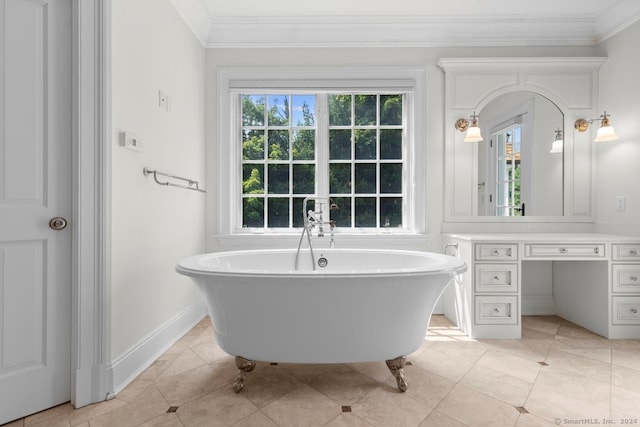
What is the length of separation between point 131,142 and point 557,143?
10.6 ft

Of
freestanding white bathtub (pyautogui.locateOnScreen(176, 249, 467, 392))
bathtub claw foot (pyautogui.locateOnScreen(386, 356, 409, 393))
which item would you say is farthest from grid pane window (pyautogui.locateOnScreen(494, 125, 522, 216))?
bathtub claw foot (pyautogui.locateOnScreen(386, 356, 409, 393))

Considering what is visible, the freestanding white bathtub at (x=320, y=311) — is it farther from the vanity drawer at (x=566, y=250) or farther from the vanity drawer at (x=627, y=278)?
the vanity drawer at (x=627, y=278)

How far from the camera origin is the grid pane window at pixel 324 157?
3.03 meters

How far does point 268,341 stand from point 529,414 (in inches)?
48.3

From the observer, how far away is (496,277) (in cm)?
240

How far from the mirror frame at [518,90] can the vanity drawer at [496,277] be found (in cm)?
61

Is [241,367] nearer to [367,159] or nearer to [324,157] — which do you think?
[324,157]

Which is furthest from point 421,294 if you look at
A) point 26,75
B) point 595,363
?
point 26,75

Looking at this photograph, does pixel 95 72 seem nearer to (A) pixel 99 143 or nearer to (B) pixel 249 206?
(A) pixel 99 143

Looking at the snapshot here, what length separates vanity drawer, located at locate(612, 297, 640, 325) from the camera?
2381 mm

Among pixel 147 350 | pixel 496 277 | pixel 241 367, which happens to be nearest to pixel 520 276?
pixel 496 277

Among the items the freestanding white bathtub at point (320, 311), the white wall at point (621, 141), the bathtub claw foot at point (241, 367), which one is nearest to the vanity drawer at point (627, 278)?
the white wall at point (621, 141)

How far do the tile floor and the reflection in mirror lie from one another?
116 cm

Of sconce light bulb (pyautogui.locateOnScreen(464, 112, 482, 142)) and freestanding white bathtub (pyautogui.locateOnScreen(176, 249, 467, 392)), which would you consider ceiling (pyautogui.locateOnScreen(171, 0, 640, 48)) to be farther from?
freestanding white bathtub (pyautogui.locateOnScreen(176, 249, 467, 392))
